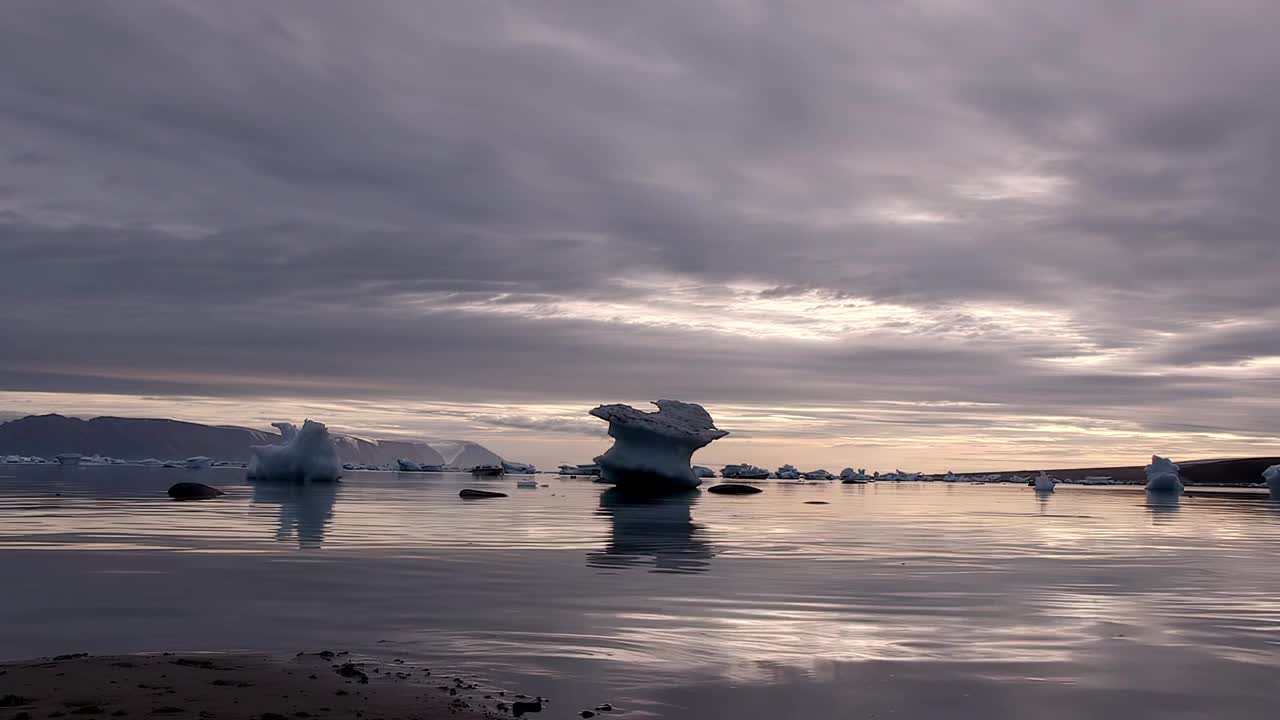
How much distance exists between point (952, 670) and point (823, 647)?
146 centimetres

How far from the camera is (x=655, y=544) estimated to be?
77.4ft

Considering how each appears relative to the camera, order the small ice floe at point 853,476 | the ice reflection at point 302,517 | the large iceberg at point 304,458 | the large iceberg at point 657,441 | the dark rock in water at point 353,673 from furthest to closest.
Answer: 1. the small ice floe at point 853,476
2. the large iceberg at point 304,458
3. the large iceberg at point 657,441
4. the ice reflection at point 302,517
5. the dark rock in water at point 353,673

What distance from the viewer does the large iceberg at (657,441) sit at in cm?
6650

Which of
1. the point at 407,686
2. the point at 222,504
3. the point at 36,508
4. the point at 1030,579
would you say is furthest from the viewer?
the point at 222,504

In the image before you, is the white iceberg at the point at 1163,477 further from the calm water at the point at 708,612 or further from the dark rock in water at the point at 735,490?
the calm water at the point at 708,612

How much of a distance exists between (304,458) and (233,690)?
210ft

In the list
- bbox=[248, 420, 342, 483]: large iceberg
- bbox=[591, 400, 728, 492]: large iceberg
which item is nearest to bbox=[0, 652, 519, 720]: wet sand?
bbox=[591, 400, 728, 492]: large iceberg

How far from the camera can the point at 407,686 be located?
329 inches

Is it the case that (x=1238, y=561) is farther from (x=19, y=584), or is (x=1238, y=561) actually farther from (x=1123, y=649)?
(x=19, y=584)

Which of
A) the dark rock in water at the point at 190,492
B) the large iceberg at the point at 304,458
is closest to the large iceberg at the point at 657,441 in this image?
the large iceberg at the point at 304,458

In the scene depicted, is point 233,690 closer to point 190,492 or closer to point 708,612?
point 708,612

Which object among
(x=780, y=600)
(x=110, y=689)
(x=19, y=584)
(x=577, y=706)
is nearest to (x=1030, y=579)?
(x=780, y=600)

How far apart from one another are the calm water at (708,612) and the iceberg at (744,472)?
465 ft

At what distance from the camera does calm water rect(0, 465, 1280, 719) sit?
28.7 ft
